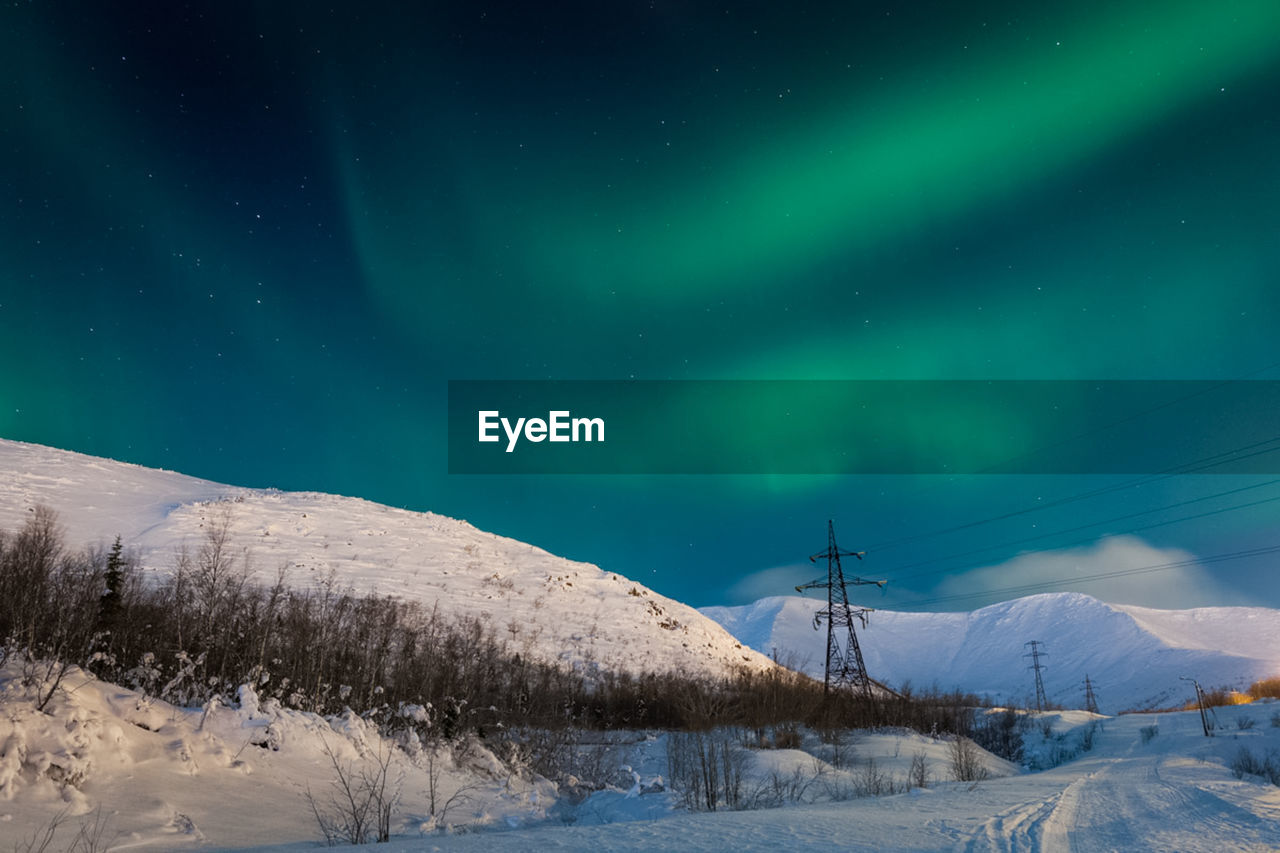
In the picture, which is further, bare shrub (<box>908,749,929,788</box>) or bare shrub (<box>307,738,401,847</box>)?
bare shrub (<box>908,749,929,788</box>)

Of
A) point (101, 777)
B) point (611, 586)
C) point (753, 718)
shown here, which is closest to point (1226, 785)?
point (101, 777)

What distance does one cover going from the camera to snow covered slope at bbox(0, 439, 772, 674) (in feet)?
186

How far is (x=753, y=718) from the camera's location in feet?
132

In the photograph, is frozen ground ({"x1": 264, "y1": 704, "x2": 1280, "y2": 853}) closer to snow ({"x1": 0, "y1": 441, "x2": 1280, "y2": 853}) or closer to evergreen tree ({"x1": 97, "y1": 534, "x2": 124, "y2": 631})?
snow ({"x1": 0, "y1": 441, "x2": 1280, "y2": 853})

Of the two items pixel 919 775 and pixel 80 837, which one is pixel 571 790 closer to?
pixel 919 775

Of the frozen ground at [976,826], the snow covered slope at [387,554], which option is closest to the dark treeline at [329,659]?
the snow covered slope at [387,554]

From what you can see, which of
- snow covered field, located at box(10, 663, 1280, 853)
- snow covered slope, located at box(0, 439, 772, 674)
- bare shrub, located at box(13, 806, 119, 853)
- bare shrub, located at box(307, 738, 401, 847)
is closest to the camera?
snow covered field, located at box(10, 663, 1280, 853)

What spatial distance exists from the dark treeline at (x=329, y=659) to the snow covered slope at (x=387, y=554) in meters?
3.05

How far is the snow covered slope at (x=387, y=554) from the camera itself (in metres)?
56.7

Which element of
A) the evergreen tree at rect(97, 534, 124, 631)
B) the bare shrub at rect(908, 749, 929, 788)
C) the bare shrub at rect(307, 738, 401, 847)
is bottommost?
the bare shrub at rect(908, 749, 929, 788)

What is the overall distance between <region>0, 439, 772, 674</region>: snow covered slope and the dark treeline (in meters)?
3.05

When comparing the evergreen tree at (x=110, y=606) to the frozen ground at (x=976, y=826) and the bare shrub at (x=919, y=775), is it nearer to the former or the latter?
the frozen ground at (x=976, y=826)

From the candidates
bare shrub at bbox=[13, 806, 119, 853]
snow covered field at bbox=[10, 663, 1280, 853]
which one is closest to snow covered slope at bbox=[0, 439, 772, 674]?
snow covered field at bbox=[10, 663, 1280, 853]

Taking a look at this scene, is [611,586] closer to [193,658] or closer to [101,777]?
[193,658]
